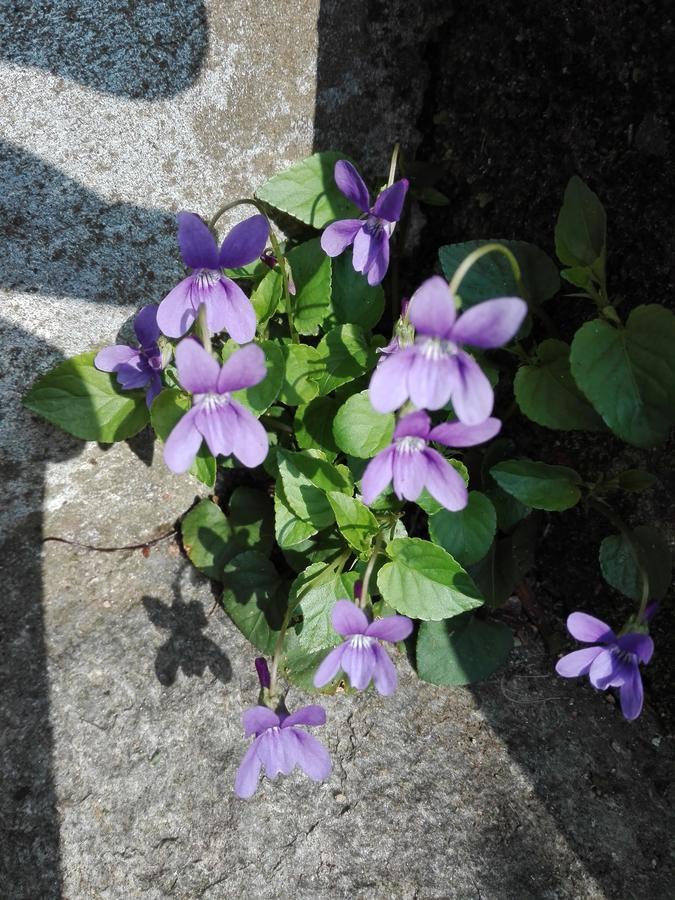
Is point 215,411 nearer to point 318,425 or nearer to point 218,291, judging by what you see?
point 218,291

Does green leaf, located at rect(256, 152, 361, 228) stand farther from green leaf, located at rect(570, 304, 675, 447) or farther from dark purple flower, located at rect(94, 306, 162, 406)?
green leaf, located at rect(570, 304, 675, 447)

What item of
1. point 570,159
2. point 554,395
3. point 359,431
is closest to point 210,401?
point 359,431

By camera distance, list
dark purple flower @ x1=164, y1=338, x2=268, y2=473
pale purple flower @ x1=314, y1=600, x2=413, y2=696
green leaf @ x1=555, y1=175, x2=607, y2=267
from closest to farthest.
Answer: dark purple flower @ x1=164, y1=338, x2=268, y2=473
pale purple flower @ x1=314, y1=600, x2=413, y2=696
green leaf @ x1=555, y1=175, x2=607, y2=267

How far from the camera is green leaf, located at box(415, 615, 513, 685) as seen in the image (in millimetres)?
1956

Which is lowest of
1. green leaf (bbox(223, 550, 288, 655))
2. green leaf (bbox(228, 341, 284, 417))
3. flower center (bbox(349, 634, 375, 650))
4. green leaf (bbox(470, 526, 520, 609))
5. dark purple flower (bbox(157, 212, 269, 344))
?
green leaf (bbox(223, 550, 288, 655))

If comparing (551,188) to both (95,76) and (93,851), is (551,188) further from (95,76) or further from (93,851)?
(93,851)

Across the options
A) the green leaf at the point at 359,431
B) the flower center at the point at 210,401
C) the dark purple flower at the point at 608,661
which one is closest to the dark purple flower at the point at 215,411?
the flower center at the point at 210,401

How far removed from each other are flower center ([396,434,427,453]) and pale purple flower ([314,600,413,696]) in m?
0.34

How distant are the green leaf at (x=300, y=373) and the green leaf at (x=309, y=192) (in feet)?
1.27

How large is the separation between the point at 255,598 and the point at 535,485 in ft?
2.75

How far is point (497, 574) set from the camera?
2.04 meters

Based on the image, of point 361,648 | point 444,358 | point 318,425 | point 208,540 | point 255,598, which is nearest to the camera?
point 444,358

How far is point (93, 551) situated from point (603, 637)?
1422mm

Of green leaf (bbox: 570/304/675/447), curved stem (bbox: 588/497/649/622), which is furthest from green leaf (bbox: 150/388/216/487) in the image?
curved stem (bbox: 588/497/649/622)
